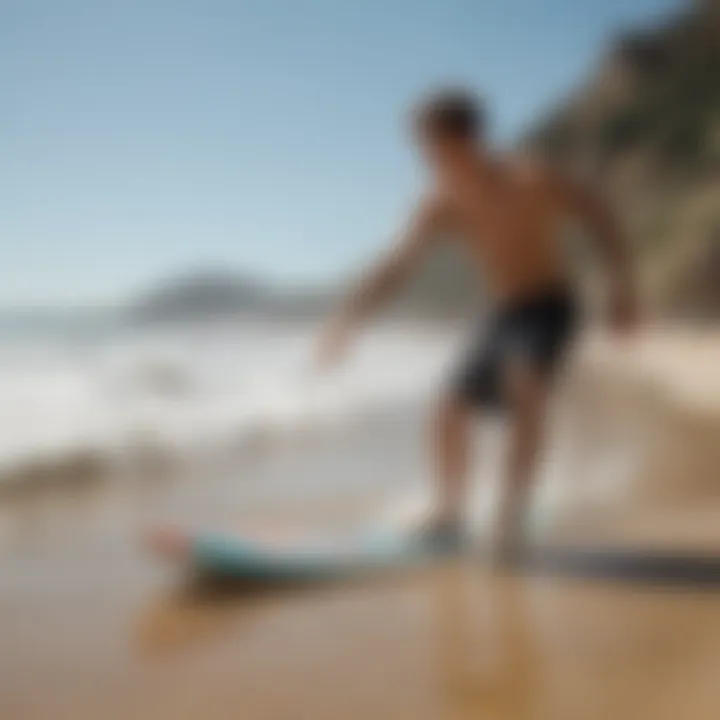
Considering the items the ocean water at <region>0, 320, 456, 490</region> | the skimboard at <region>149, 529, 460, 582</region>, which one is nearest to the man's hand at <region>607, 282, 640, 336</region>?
the ocean water at <region>0, 320, 456, 490</region>

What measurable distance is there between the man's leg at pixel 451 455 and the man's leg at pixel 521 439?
0.05m

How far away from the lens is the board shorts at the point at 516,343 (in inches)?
56.2

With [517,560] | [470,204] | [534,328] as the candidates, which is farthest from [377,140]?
[517,560]

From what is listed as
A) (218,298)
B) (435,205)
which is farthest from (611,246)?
(218,298)

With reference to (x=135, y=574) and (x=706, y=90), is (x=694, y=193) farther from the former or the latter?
(x=135, y=574)

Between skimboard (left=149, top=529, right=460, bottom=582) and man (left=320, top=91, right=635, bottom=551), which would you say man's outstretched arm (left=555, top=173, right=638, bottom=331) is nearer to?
man (left=320, top=91, right=635, bottom=551)

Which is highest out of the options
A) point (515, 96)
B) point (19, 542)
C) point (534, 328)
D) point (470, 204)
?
point (515, 96)

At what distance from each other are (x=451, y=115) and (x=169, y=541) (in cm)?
54

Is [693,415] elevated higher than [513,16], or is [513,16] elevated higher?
[513,16]

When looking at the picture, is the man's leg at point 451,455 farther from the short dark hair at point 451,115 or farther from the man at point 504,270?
the short dark hair at point 451,115

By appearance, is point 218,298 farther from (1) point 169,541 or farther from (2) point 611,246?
(2) point 611,246

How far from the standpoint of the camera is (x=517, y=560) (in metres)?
1.41

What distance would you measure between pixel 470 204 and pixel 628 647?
0.49 metres

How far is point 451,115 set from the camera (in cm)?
143
